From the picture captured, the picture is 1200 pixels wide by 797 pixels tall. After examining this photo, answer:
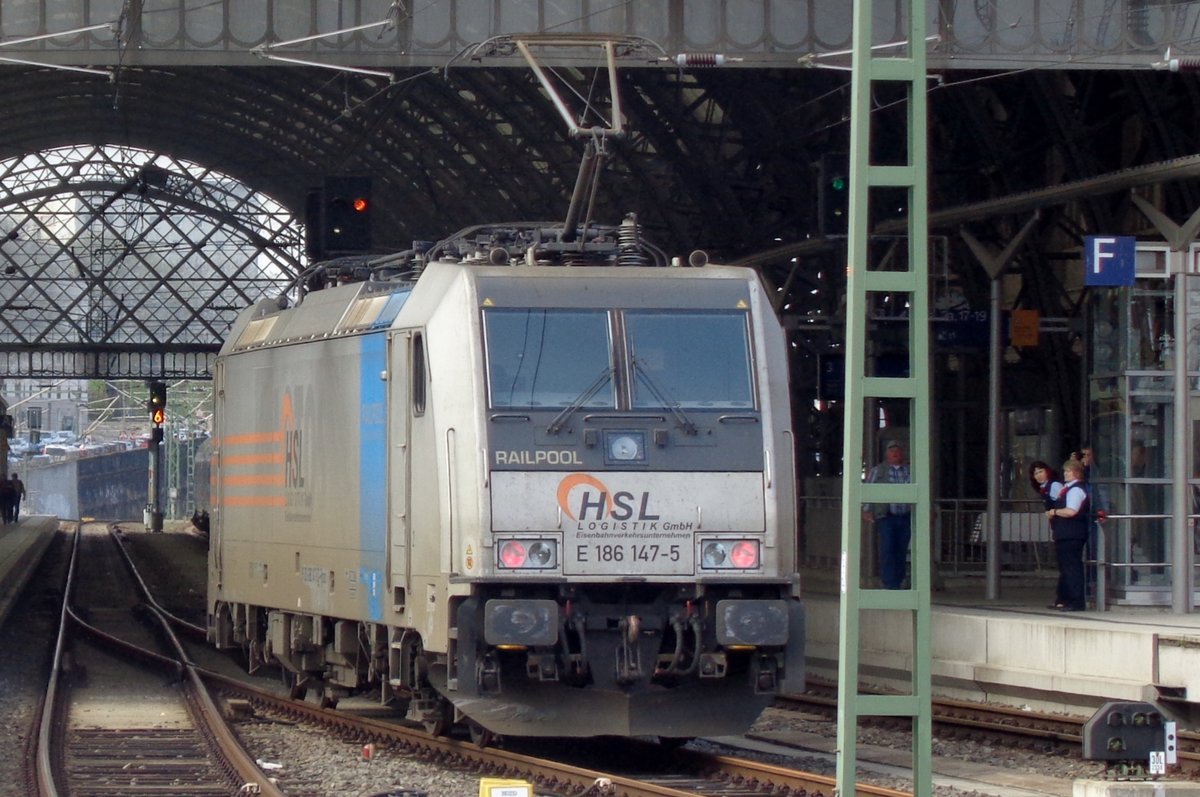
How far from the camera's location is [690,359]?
1203cm

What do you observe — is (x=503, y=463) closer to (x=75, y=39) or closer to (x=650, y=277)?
(x=650, y=277)

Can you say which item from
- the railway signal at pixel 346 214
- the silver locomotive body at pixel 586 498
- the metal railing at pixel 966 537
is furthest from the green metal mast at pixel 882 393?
the railway signal at pixel 346 214

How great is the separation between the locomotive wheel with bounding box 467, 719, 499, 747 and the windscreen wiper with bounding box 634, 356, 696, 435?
2.73 meters

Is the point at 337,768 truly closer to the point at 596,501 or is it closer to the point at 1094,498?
the point at 596,501

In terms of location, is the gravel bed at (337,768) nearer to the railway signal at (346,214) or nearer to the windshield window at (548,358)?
the windshield window at (548,358)

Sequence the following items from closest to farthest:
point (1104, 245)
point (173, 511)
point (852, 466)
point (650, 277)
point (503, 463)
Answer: point (852, 466) → point (503, 463) → point (650, 277) → point (1104, 245) → point (173, 511)

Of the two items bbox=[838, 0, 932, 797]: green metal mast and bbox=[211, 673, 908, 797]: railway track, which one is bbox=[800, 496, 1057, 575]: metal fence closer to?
bbox=[211, 673, 908, 797]: railway track

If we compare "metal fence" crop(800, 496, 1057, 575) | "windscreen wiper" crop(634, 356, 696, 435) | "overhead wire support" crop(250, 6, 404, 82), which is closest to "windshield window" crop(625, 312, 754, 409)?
"windscreen wiper" crop(634, 356, 696, 435)

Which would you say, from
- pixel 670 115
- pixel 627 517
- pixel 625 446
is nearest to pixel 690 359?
pixel 625 446

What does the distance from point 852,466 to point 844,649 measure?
80cm

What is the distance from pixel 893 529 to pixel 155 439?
51.9 metres

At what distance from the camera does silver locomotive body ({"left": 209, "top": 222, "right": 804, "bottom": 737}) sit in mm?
11430

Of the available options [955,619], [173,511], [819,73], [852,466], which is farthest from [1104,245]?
[173,511]

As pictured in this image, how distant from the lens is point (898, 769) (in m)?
12.8
